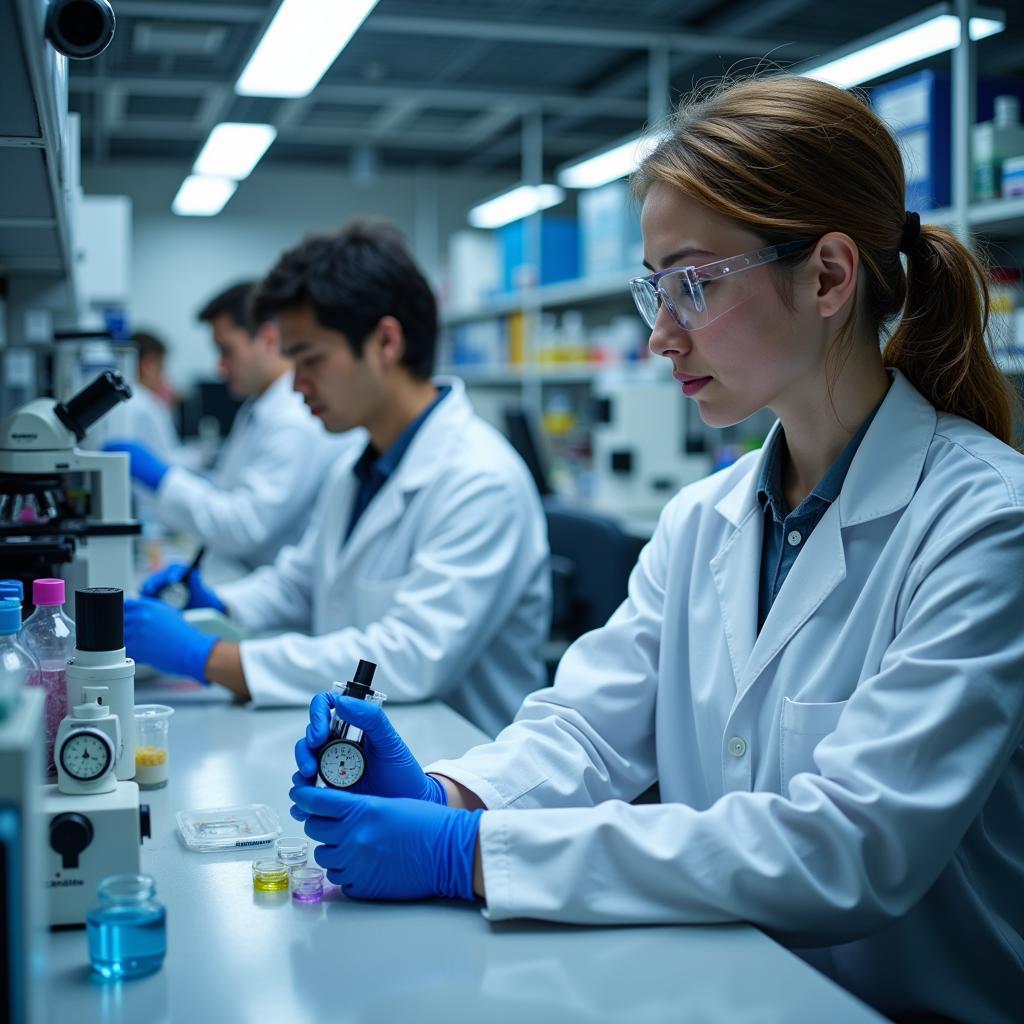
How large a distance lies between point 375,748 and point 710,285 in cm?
61

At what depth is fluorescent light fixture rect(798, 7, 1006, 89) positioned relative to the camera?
113 inches

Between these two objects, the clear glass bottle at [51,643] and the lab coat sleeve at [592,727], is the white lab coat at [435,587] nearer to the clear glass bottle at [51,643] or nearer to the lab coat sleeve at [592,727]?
the lab coat sleeve at [592,727]

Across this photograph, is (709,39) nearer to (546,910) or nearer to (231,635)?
(231,635)

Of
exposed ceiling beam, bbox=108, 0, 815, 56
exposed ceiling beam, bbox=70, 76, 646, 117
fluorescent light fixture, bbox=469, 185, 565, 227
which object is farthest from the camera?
fluorescent light fixture, bbox=469, 185, 565, 227

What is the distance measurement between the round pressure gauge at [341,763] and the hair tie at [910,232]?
0.83 m

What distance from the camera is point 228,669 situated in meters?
1.83

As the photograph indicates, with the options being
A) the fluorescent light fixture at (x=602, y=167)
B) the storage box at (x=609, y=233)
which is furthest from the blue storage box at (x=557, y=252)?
the storage box at (x=609, y=233)

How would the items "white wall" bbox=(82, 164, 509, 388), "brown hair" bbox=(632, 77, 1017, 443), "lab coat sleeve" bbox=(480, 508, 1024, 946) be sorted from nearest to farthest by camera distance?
"lab coat sleeve" bbox=(480, 508, 1024, 946), "brown hair" bbox=(632, 77, 1017, 443), "white wall" bbox=(82, 164, 509, 388)

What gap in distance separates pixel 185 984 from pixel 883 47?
3.14m

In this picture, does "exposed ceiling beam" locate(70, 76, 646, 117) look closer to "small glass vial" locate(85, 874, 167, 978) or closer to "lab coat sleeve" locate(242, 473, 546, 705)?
"lab coat sleeve" locate(242, 473, 546, 705)

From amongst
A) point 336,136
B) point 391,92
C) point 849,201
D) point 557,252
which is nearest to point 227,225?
point 336,136

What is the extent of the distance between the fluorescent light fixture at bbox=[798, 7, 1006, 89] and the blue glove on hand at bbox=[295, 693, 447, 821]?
235 cm

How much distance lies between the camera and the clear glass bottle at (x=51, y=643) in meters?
1.15

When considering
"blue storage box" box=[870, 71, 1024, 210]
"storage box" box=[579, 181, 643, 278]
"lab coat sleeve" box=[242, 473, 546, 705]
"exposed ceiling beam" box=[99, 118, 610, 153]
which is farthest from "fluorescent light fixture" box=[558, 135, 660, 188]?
"lab coat sleeve" box=[242, 473, 546, 705]
